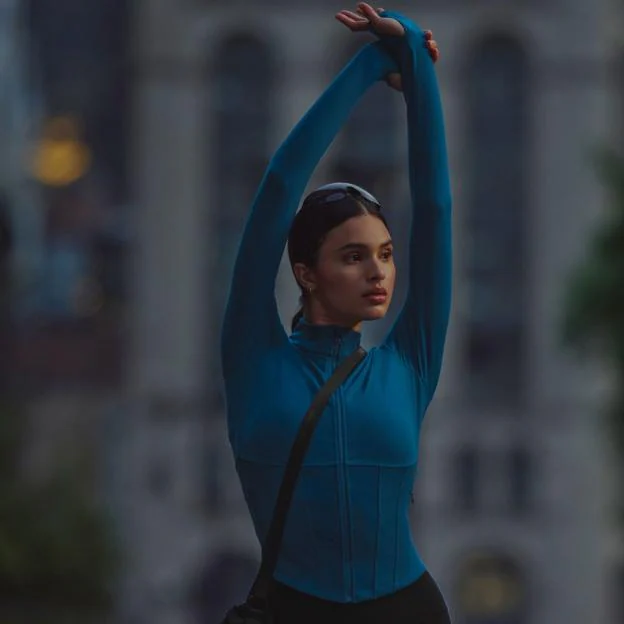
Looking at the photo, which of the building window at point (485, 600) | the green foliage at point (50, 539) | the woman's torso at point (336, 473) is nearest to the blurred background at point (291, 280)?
the building window at point (485, 600)

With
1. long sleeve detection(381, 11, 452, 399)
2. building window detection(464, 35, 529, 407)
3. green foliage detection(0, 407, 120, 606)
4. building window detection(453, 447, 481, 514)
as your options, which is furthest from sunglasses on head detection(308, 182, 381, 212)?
building window detection(453, 447, 481, 514)

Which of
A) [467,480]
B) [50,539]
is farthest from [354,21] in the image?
[467,480]

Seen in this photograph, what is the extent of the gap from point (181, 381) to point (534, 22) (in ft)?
28.1

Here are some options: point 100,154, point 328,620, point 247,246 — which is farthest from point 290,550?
point 100,154

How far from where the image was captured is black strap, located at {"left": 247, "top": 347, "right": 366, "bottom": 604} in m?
5.49

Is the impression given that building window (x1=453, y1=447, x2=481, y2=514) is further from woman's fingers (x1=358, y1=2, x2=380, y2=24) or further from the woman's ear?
woman's fingers (x1=358, y1=2, x2=380, y2=24)

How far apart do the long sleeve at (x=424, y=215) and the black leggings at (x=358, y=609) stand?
0.54 meters

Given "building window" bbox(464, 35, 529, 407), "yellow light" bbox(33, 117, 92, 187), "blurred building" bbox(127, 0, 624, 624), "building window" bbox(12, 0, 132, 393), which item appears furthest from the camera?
"building window" bbox(464, 35, 529, 407)

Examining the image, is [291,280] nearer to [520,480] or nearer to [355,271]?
[520,480]

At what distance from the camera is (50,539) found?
2064 cm

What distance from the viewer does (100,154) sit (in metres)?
37.5

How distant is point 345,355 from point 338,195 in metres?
0.40

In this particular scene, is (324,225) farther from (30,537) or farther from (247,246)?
(30,537)

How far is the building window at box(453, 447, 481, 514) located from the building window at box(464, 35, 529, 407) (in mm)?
1081
